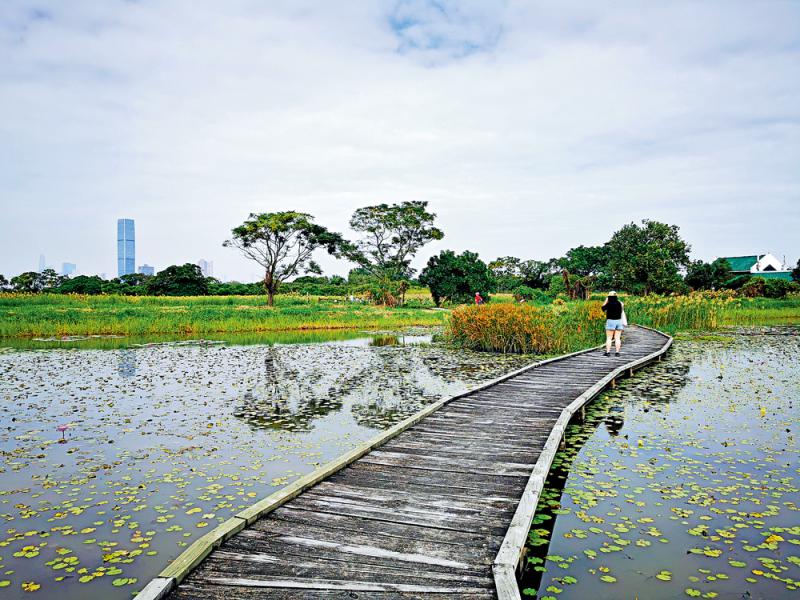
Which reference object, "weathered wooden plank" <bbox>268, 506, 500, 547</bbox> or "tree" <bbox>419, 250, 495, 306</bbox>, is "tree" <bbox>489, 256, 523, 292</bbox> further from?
"weathered wooden plank" <bbox>268, 506, 500, 547</bbox>

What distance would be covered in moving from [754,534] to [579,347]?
13.6m

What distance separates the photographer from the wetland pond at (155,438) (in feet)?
A: 14.6

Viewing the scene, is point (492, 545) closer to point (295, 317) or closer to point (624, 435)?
point (624, 435)

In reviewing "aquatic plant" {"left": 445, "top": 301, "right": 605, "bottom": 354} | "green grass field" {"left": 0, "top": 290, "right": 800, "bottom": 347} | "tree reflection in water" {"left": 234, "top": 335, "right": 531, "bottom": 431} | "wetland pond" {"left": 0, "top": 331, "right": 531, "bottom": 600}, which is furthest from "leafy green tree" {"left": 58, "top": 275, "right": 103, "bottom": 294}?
"aquatic plant" {"left": 445, "top": 301, "right": 605, "bottom": 354}

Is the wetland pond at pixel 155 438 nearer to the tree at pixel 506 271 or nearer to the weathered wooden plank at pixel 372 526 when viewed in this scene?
the weathered wooden plank at pixel 372 526

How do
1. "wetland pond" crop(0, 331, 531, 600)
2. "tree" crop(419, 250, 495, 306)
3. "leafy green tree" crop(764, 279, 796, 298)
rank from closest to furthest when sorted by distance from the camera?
"wetland pond" crop(0, 331, 531, 600) → "leafy green tree" crop(764, 279, 796, 298) → "tree" crop(419, 250, 495, 306)

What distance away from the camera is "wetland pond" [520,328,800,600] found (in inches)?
158

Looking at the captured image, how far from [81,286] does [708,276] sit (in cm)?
5773

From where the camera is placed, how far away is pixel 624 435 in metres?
7.76

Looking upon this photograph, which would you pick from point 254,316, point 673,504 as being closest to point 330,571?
point 673,504

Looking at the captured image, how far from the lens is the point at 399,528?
4.18 meters

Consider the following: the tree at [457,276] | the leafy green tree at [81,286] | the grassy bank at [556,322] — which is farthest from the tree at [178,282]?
the grassy bank at [556,322]

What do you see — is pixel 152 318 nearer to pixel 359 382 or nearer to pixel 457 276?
pixel 359 382

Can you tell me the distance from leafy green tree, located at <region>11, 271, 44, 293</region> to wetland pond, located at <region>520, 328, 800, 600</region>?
56.0m
